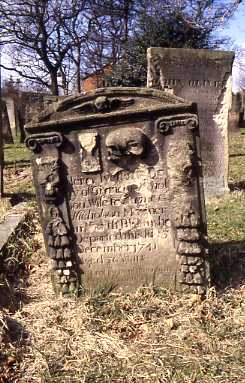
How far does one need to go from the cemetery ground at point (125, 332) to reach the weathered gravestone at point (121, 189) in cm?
22

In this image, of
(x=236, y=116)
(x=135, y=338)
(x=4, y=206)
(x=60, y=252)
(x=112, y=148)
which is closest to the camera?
(x=135, y=338)

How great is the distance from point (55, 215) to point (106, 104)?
41.8 inches

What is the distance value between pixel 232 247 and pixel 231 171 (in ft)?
14.9

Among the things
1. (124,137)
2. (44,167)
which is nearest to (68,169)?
(44,167)

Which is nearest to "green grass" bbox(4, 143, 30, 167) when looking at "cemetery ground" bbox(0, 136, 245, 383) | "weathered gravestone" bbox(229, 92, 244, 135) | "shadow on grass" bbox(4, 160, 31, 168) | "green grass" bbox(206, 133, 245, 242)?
"shadow on grass" bbox(4, 160, 31, 168)

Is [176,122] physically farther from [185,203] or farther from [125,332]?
[125,332]

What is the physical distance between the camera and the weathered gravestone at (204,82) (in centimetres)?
662

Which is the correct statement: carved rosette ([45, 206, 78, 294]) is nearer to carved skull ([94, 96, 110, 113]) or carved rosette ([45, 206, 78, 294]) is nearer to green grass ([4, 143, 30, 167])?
carved skull ([94, 96, 110, 113])

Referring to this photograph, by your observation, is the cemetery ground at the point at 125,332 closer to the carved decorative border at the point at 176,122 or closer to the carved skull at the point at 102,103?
the carved decorative border at the point at 176,122

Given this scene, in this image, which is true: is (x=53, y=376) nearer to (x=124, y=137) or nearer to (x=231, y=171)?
(x=124, y=137)

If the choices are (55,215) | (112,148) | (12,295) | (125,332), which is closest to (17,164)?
(12,295)

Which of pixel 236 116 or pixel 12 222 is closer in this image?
pixel 12 222

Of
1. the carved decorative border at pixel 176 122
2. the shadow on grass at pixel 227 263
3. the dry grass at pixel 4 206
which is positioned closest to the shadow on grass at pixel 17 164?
the dry grass at pixel 4 206

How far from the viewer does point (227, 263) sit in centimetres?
435
